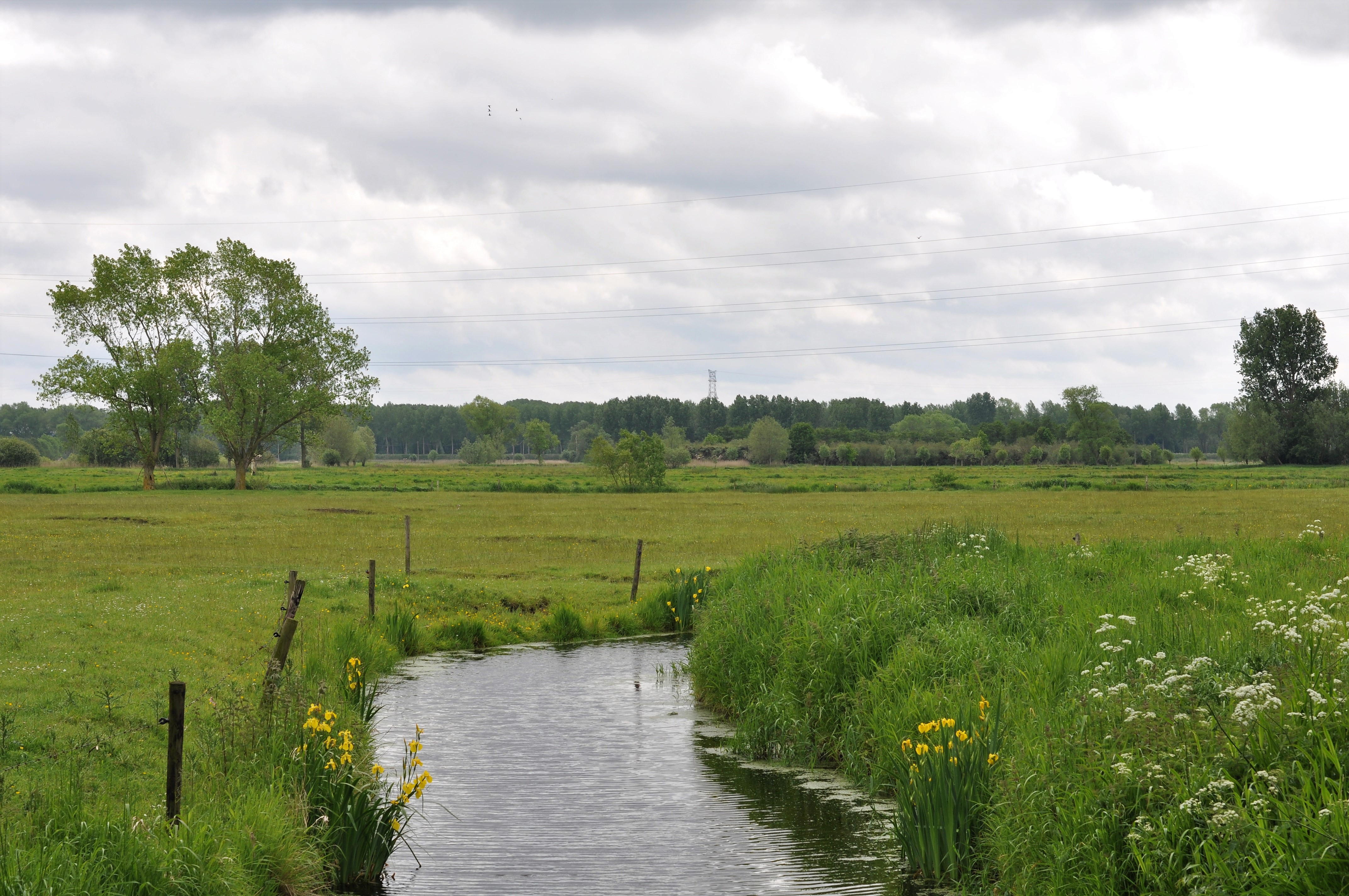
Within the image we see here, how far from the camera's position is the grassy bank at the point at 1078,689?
24.0 ft

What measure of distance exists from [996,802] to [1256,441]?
15458cm

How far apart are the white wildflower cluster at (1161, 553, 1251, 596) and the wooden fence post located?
12989mm

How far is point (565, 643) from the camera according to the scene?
25938 mm

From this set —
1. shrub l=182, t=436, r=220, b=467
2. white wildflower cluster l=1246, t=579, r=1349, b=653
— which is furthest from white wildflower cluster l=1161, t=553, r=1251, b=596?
shrub l=182, t=436, r=220, b=467

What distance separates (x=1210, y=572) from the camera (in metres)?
16.1

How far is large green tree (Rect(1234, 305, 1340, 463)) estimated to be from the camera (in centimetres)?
14925

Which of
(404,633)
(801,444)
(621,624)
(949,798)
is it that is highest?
(801,444)

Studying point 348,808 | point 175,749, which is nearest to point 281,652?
point 348,808

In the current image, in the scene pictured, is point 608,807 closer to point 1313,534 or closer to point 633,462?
point 1313,534

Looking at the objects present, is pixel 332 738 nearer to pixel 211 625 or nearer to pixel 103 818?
pixel 103 818

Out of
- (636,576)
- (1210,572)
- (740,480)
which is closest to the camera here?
(1210,572)

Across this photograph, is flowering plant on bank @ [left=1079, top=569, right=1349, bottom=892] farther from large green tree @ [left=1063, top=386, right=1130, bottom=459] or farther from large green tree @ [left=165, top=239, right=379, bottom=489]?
large green tree @ [left=1063, top=386, right=1130, bottom=459]

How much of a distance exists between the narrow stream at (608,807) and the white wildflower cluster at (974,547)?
6.22 metres

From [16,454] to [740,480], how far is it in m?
85.6
